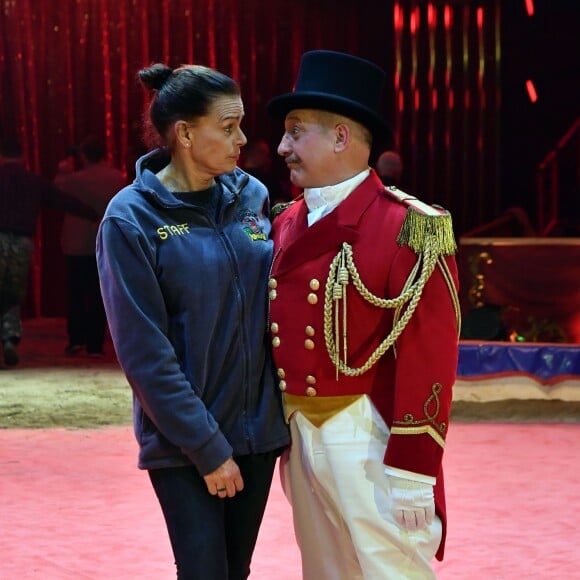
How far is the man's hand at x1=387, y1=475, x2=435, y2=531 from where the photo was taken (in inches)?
100

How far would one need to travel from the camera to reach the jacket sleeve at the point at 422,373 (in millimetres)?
2535

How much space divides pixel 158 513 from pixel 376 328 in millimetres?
2280

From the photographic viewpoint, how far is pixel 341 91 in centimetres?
266

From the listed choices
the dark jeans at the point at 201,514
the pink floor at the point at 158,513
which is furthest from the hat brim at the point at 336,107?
the pink floor at the point at 158,513

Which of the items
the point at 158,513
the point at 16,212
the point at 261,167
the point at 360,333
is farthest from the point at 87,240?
the point at 360,333

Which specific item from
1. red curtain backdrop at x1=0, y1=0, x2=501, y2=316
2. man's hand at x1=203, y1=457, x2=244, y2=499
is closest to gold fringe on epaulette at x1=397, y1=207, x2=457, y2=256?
man's hand at x1=203, y1=457, x2=244, y2=499

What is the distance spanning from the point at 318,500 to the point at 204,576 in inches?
13.3

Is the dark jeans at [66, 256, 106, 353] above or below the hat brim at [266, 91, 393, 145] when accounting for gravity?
below

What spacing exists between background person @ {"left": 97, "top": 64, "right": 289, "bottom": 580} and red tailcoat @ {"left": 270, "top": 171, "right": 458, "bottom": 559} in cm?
7

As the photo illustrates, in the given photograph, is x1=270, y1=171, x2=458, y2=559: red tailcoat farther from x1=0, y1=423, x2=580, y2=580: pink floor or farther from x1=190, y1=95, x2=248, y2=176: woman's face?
x1=0, y1=423, x2=580, y2=580: pink floor

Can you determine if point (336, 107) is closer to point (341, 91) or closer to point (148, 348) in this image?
point (341, 91)

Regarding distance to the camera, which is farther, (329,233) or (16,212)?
(16,212)

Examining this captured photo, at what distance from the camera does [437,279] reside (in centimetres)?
256

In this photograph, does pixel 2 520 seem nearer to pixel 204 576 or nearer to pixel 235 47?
pixel 204 576
